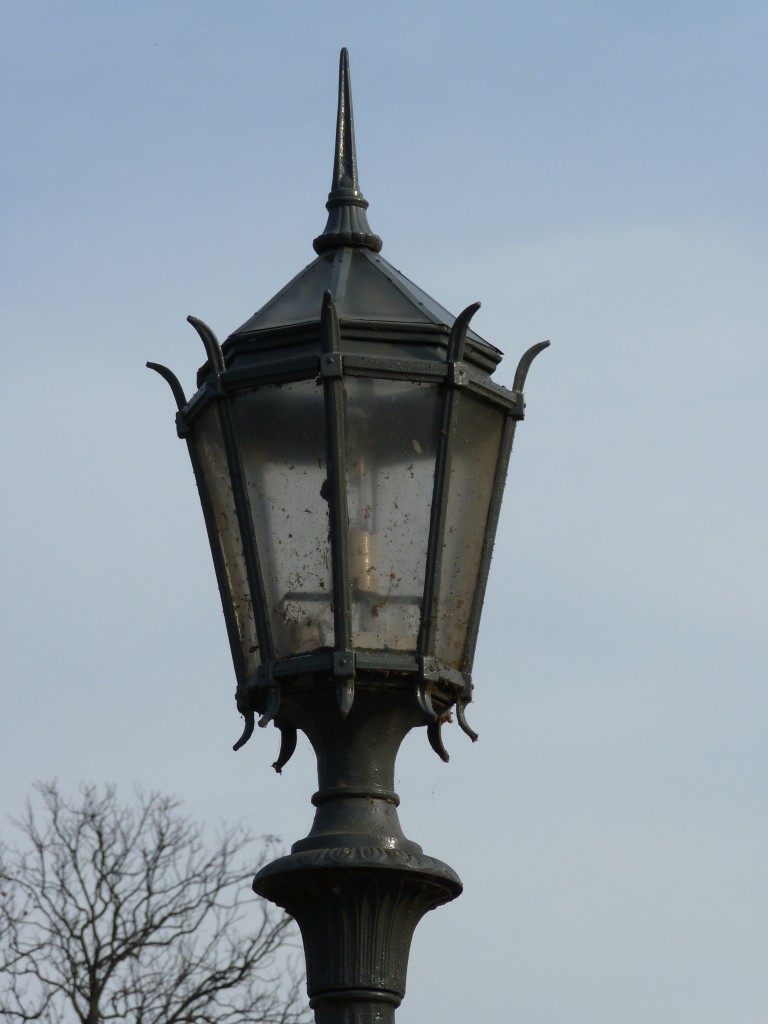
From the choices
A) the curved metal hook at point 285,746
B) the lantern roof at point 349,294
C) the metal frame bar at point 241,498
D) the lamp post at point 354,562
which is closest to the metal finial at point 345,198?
the lantern roof at point 349,294

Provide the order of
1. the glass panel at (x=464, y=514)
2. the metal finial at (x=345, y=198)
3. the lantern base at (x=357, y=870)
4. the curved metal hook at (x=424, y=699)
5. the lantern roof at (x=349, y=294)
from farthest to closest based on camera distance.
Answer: the metal finial at (x=345, y=198), the lantern roof at (x=349, y=294), the glass panel at (x=464, y=514), the curved metal hook at (x=424, y=699), the lantern base at (x=357, y=870)

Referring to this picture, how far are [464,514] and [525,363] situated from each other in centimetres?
48

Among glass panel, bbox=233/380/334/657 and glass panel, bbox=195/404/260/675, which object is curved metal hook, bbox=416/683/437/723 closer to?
glass panel, bbox=233/380/334/657

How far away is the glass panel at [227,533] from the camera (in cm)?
504

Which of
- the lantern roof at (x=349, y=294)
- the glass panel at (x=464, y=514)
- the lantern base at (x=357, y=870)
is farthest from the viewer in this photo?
the lantern roof at (x=349, y=294)

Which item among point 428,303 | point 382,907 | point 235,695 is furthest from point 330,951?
point 428,303

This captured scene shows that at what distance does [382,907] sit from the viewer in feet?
15.6

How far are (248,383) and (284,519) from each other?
1.09 feet

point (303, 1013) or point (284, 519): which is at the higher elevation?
point (303, 1013)

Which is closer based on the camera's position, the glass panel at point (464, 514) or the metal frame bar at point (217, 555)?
the glass panel at point (464, 514)

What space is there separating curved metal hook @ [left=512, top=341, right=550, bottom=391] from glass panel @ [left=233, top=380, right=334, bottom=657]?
0.56 meters

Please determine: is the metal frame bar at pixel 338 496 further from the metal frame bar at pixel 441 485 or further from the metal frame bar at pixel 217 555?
the metal frame bar at pixel 217 555

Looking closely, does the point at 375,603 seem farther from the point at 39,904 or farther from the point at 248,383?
the point at 39,904

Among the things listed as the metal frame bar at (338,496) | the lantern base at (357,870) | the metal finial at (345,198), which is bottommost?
the lantern base at (357,870)
